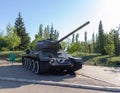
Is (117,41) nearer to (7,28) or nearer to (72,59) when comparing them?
(7,28)

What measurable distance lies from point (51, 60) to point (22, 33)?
43.2m

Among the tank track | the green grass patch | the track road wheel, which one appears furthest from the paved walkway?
the green grass patch

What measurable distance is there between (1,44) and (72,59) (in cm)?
4150

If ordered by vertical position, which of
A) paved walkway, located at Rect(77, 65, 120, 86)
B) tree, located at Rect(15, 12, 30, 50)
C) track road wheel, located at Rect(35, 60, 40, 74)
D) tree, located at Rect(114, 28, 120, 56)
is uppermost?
tree, located at Rect(15, 12, 30, 50)

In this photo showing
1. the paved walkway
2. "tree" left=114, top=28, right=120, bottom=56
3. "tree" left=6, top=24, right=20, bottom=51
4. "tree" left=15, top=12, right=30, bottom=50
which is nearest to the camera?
the paved walkway

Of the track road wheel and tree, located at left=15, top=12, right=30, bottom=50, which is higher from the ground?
tree, located at left=15, top=12, right=30, bottom=50

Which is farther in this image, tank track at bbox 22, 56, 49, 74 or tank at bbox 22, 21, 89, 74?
tank at bbox 22, 21, 89, 74

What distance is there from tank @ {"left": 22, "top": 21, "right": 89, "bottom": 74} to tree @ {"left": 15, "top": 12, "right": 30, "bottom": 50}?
128 ft

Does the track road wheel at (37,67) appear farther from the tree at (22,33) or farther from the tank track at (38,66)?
the tree at (22,33)

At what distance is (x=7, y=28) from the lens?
4694 centimetres

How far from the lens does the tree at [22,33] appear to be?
57.4 meters

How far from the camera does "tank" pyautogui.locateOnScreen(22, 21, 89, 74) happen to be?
613 inches

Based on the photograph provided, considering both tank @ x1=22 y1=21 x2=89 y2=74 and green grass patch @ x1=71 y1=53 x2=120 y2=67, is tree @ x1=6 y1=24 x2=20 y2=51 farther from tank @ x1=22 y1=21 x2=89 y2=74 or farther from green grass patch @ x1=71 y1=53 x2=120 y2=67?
tank @ x1=22 y1=21 x2=89 y2=74

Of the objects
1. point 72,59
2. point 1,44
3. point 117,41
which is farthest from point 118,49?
point 1,44
